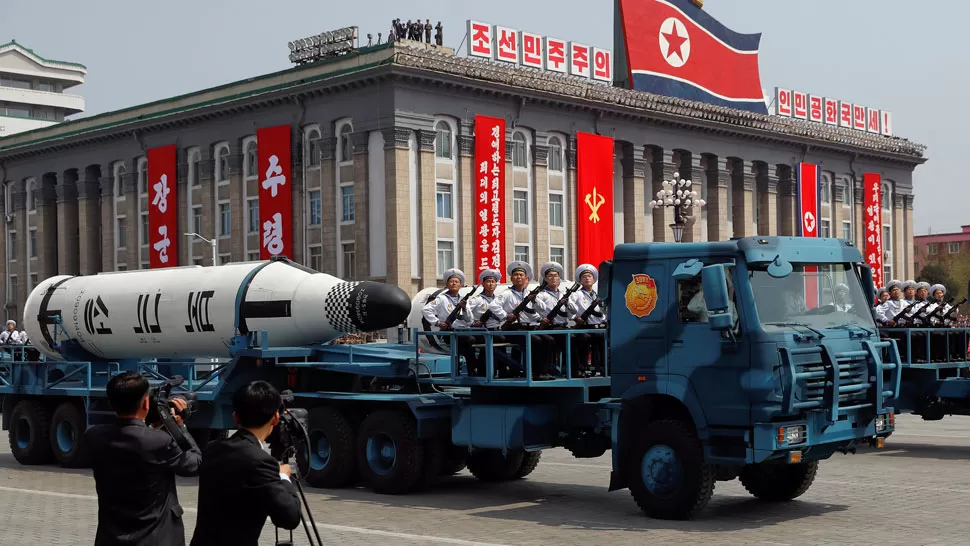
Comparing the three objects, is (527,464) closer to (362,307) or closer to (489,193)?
(362,307)

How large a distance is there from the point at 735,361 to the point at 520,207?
162 ft

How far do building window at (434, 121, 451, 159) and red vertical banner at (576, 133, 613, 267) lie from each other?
750 cm

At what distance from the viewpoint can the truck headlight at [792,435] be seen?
13078 mm

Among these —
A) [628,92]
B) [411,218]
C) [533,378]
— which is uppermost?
[628,92]

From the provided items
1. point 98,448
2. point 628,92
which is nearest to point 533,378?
point 98,448

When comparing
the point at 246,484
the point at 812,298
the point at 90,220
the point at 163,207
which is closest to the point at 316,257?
the point at 163,207

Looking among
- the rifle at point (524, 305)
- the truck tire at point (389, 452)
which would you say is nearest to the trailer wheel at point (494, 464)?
the truck tire at point (389, 452)

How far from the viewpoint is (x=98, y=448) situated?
720cm

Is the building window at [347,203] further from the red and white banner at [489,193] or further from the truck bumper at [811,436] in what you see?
the truck bumper at [811,436]

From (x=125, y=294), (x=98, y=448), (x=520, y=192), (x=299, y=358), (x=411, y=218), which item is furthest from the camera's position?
(x=520, y=192)

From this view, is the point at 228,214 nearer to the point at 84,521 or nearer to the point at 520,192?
the point at 520,192

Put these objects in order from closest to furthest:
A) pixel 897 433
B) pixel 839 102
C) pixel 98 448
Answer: pixel 98 448 < pixel 897 433 < pixel 839 102

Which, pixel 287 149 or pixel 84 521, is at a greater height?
pixel 287 149

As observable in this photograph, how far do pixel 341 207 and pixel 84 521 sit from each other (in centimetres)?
4438
